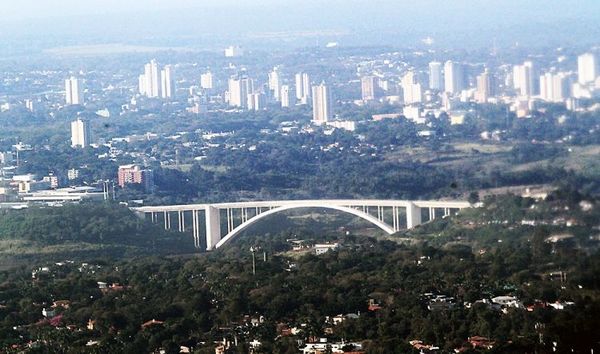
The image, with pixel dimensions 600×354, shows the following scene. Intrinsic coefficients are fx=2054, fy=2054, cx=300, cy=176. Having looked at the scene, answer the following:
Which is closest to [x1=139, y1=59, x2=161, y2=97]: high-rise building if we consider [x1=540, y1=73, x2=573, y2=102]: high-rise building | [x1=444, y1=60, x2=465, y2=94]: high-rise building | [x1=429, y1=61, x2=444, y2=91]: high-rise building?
[x1=429, y1=61, x2=444, y2=91]: high-rise building

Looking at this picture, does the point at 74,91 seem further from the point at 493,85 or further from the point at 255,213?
the point at 493,85

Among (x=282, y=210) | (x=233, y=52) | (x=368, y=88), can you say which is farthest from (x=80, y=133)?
(x=282, y=210)

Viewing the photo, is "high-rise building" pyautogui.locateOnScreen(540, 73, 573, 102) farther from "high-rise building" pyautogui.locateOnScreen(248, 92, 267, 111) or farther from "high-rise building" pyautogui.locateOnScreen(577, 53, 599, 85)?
"high-rise building" pyautogui.locateOnScreen(248, 92, 267, 111)

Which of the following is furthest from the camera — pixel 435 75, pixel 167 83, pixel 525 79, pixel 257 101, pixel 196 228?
pixel 167 83

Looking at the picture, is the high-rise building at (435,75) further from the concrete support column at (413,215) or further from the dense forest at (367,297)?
the dense forest at (367,297)

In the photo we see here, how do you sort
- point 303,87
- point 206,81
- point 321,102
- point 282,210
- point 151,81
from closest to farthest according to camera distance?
1. point 282,210
2. point 321,102
3. point 303,87
4. point 206,81
5. point 151,81

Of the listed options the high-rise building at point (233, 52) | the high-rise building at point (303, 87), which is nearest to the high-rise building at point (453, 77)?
the high-rise building at point (303, 87)
